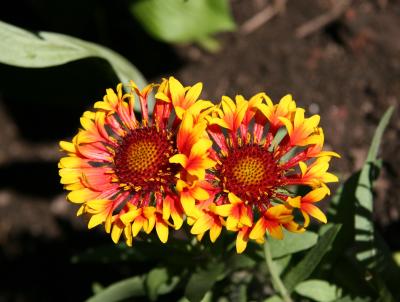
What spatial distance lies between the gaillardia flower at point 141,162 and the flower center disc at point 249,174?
119 mm

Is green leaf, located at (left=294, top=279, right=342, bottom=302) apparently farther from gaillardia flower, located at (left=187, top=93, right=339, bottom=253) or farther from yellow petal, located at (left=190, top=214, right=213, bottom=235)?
yellow petal, located at (left=190, top=214, right=213, bottom=235)

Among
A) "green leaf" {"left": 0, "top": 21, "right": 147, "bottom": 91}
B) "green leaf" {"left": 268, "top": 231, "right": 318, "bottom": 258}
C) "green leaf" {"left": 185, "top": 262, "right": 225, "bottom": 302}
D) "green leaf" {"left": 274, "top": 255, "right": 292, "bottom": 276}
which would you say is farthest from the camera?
"green leaf" {"left": 0, "top": 21, "right": 147, "bottom": 91}

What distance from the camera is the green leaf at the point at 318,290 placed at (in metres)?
1.76

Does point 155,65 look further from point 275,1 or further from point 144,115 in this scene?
point 144,115

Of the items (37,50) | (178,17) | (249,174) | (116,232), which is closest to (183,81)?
(178,17)

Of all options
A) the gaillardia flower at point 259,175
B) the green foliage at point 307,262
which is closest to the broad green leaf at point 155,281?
the green foliage at point 307,262

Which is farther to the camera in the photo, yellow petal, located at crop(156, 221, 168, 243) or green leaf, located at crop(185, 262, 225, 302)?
green leaf, located at crop(185, 262, 225, 302)

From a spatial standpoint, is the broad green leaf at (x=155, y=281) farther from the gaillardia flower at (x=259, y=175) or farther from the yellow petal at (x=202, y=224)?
the yellow petal at (x=202, y=224)

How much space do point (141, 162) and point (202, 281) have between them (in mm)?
393

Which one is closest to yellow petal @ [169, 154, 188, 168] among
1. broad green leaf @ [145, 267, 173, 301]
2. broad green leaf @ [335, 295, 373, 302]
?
broad green leaf @ [145, 267, 173, 301]

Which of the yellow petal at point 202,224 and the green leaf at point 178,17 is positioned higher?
the green leaf at point 178,17

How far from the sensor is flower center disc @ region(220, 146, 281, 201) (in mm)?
1465

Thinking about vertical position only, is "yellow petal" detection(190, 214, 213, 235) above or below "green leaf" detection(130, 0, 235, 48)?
below

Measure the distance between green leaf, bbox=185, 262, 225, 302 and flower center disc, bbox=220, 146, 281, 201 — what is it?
0.98ft
